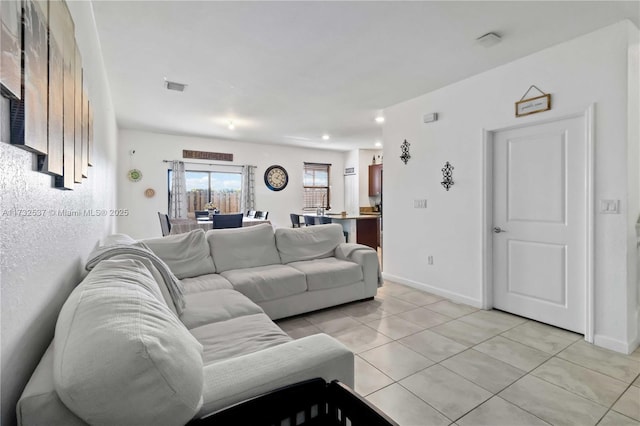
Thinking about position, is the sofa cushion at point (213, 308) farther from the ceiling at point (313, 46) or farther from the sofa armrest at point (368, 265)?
the ceiling at point (313, 46)

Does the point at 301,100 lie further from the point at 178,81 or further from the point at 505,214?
the point at 505,214

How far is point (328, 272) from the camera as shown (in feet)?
11.3

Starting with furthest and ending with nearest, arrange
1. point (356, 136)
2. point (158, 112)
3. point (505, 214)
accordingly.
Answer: point (356, 136) < point (158, 112) < point (505, 214)

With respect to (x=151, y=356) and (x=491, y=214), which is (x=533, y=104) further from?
(x=151, y=356)

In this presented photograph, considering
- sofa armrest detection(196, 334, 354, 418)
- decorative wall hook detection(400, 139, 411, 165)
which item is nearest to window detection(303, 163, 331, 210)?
decorative wall hook detection(400, 139, 411, 165)

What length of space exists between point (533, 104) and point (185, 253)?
12.4 feet

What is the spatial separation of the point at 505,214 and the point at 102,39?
4248 millimetres

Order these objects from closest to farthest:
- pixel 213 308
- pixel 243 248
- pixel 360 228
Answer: pixel 213 308
pixel 243 248
pixel 360 228

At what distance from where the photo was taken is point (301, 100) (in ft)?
14.4

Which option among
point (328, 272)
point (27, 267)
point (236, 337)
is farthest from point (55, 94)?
point (328, 272)

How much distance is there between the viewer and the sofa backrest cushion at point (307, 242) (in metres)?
3.82

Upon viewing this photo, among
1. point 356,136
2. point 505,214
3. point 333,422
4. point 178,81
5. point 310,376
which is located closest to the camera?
point 333,422

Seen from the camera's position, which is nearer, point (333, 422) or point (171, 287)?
point (333, 422)

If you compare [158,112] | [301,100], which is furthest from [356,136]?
[158,112]
